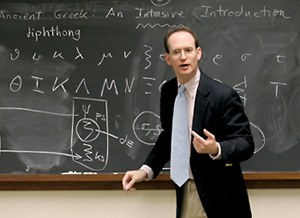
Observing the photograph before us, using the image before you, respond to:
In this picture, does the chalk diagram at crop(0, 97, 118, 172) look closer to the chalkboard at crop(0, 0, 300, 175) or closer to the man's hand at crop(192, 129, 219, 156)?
the chalkboard at crop(0, 0, 300, 175)

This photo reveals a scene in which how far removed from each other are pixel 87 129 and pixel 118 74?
0.34m

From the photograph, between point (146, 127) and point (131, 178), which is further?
point (146, 127)

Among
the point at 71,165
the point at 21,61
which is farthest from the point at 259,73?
the point at 21,61

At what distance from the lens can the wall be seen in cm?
253

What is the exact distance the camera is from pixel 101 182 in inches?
98.0

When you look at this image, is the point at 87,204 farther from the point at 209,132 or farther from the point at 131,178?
the point at 209,132

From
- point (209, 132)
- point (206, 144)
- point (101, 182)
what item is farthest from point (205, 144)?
point (101, 182)

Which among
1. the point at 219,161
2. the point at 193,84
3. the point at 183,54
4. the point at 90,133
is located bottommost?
the point at 219,161

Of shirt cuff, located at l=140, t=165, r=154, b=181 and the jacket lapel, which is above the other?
the jacket lapel

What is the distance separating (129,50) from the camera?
8.30ft

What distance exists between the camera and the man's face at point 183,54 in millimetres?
2021

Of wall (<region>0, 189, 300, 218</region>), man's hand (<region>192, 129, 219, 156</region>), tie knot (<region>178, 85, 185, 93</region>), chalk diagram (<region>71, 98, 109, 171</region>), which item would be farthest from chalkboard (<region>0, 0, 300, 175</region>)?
man's hand (<region>192, 129, 219, 156</region>)

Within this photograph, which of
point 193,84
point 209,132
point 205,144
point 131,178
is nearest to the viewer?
point 205,144

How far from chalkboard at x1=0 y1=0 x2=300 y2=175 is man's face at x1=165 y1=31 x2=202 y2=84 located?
450 mm
